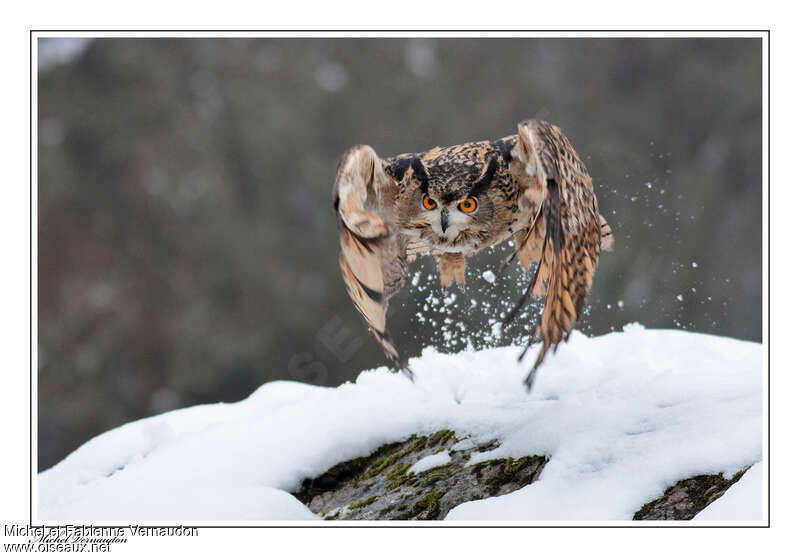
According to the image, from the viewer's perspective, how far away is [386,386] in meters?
1.98

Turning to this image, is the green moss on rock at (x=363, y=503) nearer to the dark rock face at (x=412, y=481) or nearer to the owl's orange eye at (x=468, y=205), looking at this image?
the dark rock face at (x=412, y=481)

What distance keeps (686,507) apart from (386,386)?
895 mm

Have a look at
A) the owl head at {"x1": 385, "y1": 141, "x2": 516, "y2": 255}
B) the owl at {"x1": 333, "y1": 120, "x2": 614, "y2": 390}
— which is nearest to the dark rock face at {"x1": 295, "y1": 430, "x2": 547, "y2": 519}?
the owl at {"x1": 333, "y1": 120, "x2": 614, "y2": 390}

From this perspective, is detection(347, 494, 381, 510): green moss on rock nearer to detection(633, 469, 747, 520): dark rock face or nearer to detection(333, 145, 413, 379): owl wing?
detection(333, 145, 413, 379): owl wing

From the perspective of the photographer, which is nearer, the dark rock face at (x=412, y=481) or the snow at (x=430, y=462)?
the dark rock face at (x=412, y=481)

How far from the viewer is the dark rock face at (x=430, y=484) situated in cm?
133

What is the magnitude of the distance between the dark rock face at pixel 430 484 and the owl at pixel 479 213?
0.22m

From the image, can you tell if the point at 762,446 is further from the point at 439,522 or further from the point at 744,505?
the point at 439,522

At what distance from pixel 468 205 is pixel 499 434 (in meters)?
0.55

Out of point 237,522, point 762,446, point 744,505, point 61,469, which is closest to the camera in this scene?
point 744,505

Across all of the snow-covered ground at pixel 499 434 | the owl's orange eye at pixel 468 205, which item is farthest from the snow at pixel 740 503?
the owl's orange eye at pixel 468 205

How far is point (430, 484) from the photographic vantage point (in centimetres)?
154

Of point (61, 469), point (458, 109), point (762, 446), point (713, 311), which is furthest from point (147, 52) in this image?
point (762, 446)

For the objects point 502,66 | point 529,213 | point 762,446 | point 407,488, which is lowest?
point 407,488
